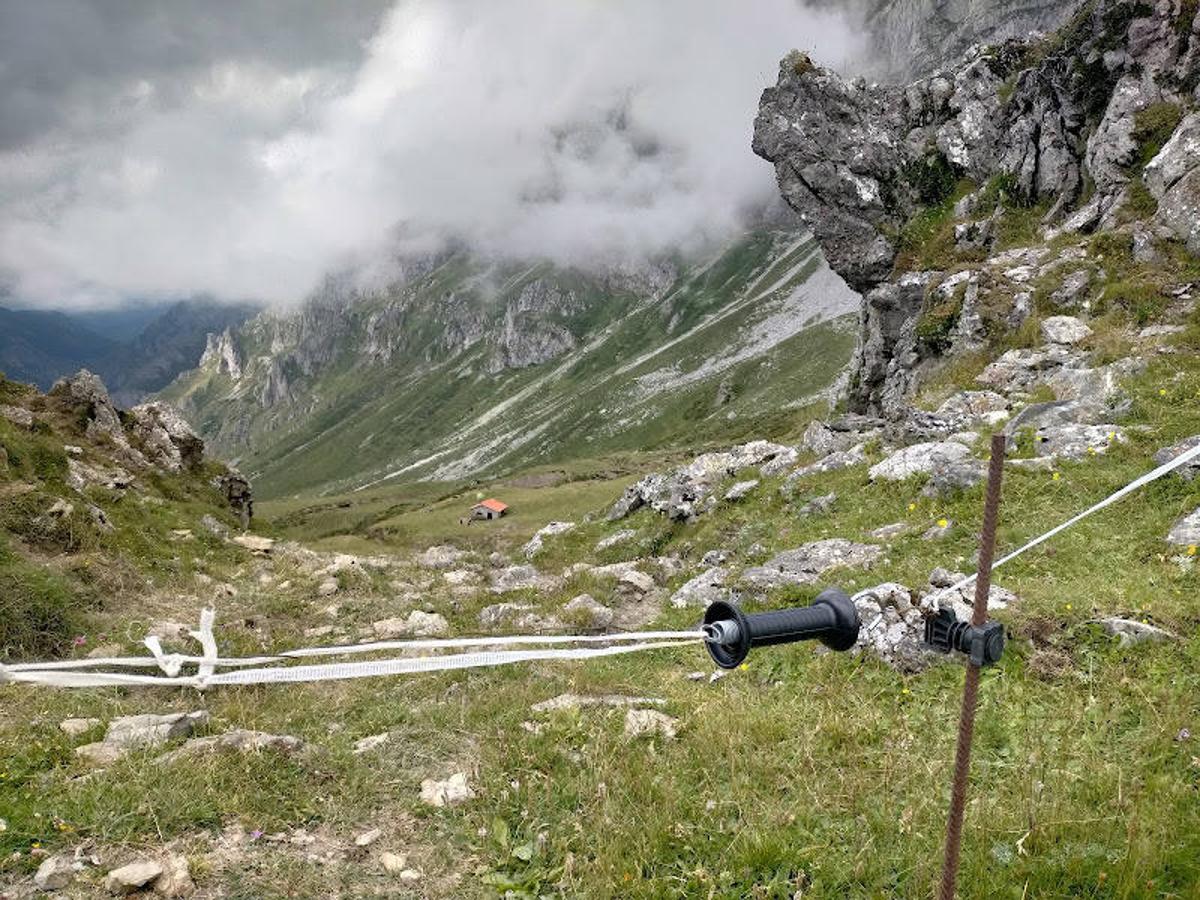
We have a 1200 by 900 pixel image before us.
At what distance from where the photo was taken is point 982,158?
39.6 meters

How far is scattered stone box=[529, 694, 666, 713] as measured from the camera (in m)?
8.52

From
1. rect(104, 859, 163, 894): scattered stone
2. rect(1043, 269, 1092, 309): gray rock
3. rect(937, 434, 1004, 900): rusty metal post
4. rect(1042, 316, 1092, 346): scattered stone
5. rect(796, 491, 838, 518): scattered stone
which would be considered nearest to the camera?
rect(937, 434, 1004, 900): rusty metal post

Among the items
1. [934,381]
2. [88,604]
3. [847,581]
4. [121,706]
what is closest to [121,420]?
[88,604]

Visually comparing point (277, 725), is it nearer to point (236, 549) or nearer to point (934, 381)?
point (236, 549)

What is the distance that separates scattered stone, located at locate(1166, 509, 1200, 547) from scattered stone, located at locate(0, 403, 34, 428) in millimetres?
34811

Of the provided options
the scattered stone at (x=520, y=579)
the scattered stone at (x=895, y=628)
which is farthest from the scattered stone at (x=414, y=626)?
the scattered stone at (x=895, y=628)

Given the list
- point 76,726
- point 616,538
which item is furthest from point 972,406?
point 76,726

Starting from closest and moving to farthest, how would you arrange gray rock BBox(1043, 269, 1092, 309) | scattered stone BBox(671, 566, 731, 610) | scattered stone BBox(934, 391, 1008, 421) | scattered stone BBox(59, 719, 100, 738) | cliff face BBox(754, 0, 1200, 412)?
scattered stone BBox(59, 719, 100, 738) → scattered stone BBox(671, 566, 731, 610) → scattered stone BBox(934, 391, 1008, 421) → gray rock BBox(1043, 269, 1092, 309) → cliff face BBox(754, 0, 1200, 412)

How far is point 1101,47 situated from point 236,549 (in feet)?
151

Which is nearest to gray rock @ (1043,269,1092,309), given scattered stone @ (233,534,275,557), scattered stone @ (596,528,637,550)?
scattered stone @ (596,528,637,550)

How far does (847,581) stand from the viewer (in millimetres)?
12938

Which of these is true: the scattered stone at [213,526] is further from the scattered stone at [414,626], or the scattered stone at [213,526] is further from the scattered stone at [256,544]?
the scattered stone at [414,626]

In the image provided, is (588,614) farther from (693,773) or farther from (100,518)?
(100,518)

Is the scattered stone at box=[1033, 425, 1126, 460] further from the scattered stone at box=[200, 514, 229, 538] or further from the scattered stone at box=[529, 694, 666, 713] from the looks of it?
the scattered stone at box=[200, 514, 229, 538]
